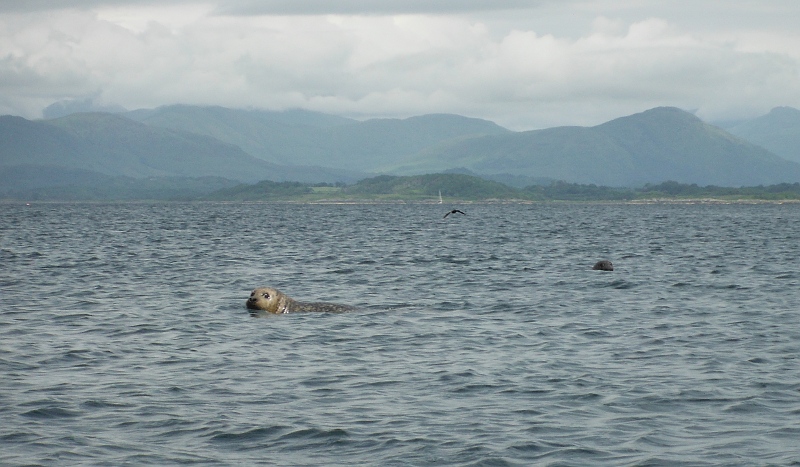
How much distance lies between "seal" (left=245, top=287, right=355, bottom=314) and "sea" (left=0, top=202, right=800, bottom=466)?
93 centimetres

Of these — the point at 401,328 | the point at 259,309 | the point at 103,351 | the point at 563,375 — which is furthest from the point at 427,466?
the point at 259,309

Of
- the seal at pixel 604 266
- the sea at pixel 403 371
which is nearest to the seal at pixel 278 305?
the sea at pixel 403 371

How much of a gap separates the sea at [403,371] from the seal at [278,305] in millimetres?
929

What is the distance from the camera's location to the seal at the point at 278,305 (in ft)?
124

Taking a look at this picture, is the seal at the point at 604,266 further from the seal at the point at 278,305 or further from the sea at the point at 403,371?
the seal at the point at 278,305

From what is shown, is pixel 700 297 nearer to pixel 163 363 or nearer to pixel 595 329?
pixel 595 329

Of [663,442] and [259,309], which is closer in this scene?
[663,442]

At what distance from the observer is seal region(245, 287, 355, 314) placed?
124 feet

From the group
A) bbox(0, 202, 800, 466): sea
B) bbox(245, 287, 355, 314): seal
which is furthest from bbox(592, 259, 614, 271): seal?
bbox(245, 287, 355, 314): seal

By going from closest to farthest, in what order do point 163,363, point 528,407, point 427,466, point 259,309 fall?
point 427,466, point 528,407, point 163,363, point 259,309

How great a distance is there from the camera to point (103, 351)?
28.6 meters

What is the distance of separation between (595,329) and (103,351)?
16210 mm

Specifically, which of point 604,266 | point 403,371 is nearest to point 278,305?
point 403,371

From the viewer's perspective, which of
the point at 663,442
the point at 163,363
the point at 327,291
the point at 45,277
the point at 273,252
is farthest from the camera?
the point at 273,252
